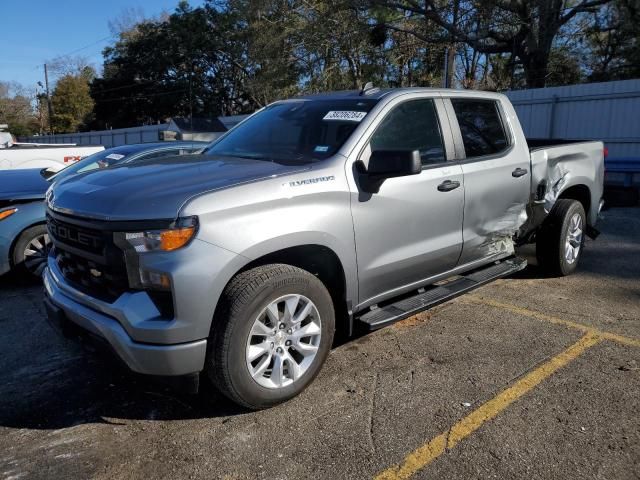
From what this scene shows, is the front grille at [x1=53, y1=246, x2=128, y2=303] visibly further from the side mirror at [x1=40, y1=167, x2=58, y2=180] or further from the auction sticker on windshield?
the side mirror at [x1=40, y1=167, x2=58, y2=180]

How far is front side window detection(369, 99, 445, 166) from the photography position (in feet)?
12.7

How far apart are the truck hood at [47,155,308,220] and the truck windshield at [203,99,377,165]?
30 centimetres

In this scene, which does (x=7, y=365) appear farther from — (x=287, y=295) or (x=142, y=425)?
(x=287, y=295)

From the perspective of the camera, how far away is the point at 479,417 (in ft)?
10.4

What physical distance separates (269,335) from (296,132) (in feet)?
5.39

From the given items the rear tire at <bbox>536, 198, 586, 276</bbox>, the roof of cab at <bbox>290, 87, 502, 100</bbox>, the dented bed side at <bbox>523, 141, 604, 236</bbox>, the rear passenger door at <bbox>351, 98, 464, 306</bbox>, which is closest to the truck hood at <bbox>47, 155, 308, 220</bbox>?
the rear passenger door at <bbox>351, 98, 464, 306</bbox>

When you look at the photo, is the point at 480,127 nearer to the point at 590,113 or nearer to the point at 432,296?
the point at 432,296

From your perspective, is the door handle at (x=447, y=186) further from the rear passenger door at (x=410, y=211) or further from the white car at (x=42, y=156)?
the white car at (x=42, y=156)

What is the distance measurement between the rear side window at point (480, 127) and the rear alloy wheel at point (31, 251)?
14.2 ft

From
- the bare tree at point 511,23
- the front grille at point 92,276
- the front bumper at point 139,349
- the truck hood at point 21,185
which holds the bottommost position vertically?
the front bumper at point 139,349

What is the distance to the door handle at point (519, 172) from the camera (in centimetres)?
486

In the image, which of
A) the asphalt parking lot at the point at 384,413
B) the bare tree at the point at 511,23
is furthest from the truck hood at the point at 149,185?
the bare tree at the point at 511,23

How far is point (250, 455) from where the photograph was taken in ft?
9.45

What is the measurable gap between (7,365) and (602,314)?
15.9ft
